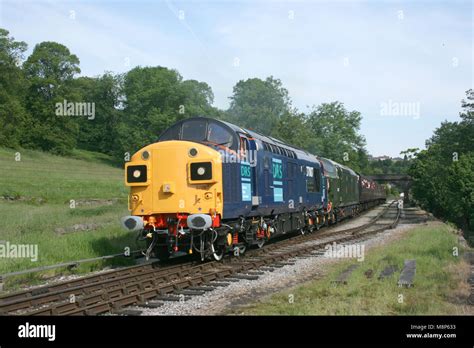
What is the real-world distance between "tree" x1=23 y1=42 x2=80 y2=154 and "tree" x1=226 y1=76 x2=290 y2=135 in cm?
2208

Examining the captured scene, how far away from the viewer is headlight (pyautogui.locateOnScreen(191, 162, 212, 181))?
40.5 feet

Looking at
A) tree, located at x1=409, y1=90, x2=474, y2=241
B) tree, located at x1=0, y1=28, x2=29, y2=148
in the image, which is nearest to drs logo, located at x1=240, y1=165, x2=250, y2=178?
tree, located at x1=409, y1=90, x2=474, y2=241

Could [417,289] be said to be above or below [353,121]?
below

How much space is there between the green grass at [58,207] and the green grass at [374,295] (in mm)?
6620

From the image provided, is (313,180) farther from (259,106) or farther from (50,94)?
(50,94)

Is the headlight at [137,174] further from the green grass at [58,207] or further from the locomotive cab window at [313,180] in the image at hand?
the locomotive cab window at [313,180]

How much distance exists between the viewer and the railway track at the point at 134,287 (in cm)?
867

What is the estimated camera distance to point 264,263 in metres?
14.1

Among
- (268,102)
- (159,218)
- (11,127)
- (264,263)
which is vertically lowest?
(264,263)

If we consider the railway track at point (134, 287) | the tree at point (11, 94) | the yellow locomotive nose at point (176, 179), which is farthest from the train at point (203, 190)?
the tree at point (11, 94)

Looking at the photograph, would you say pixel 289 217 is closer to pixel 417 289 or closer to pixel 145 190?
pixel 145 190

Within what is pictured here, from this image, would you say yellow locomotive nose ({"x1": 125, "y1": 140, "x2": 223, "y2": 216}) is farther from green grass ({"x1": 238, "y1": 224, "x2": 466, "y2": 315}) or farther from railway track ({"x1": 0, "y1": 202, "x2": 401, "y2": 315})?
green grass ({"x1": 238, "y1": 224, "x2": 466, "y2": 315})
